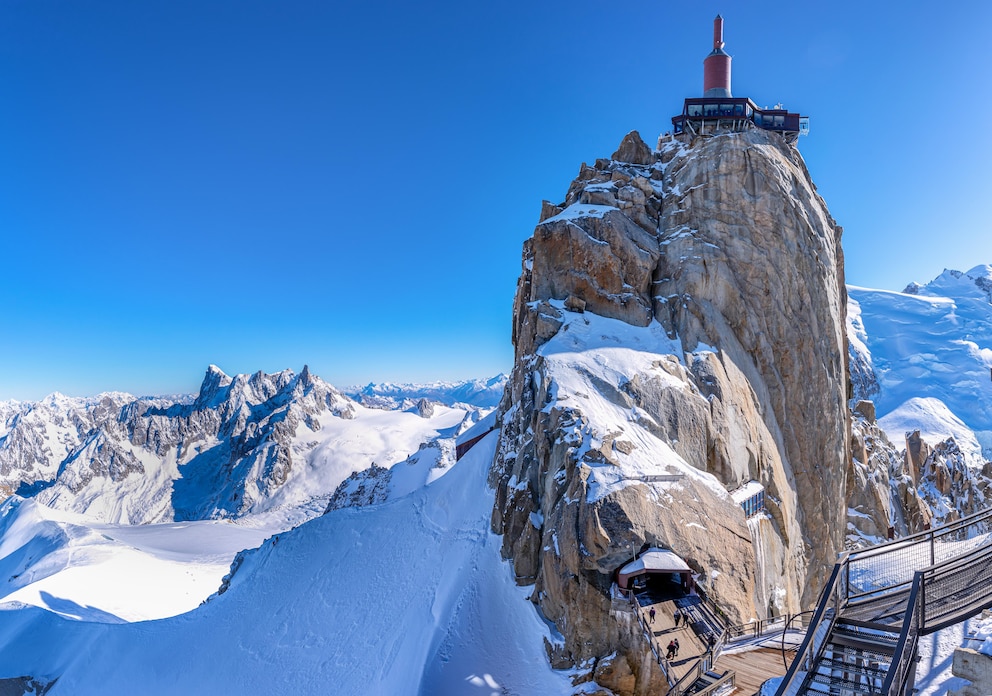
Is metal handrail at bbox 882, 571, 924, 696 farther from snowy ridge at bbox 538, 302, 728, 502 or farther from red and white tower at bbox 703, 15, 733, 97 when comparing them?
red and white tower at bbox 703, 15, 733, 97

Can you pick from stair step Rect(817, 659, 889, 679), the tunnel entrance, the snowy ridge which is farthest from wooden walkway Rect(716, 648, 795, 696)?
the snowy ridge

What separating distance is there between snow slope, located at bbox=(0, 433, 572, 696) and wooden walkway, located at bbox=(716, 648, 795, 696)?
6.65 metres

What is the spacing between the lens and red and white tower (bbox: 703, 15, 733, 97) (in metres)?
49.1

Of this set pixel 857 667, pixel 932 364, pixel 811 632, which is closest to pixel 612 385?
pixel 811 632

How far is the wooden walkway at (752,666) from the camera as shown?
13102 mm

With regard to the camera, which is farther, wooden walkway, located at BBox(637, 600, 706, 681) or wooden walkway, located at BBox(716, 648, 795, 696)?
wooden walkway, located at BBox(637, 600, 706, 681)

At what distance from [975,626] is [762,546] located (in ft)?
69.4

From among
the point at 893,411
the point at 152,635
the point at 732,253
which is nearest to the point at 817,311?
the point at 732,253

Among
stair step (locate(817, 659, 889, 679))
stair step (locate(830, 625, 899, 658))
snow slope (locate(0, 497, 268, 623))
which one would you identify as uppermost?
stair step (locate(830, 625, 899, 658))

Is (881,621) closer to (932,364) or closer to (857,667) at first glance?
(857,667)

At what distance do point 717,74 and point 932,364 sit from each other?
175 m

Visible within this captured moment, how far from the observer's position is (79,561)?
247 feet

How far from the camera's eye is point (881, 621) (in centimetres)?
848

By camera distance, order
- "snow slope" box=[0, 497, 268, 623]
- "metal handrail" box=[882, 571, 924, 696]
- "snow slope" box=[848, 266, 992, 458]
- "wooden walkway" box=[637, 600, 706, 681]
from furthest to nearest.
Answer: "snow slope" box=[848, 266, 992, 458] → "snow slope" box=[0, 497, 268, 623] → "wooden walkway" box=[637, 600, 706, 681] → "metal handrail" box=[882, 571, 924, 696]
